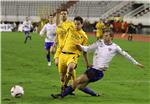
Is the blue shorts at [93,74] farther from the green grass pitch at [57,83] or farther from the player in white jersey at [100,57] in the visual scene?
the green grass pitch at [57,83]

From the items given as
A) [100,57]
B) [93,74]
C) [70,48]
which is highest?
[70,48]

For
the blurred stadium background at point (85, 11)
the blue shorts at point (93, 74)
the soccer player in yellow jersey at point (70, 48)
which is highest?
the soccer player in yellow jersey at point (70, 48)

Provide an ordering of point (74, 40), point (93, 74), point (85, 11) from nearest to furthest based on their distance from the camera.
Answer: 1. point (93, 74)
2. point (74, 40)
3. point (85, 11)

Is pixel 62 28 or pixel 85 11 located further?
pixel 85 11

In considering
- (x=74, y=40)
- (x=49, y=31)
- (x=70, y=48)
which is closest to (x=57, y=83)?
(x=70, y=48)

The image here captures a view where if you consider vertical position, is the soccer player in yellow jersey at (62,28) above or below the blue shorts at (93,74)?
above

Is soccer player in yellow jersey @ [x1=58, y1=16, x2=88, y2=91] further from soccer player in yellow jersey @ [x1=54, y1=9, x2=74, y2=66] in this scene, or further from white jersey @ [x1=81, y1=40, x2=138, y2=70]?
white jersey @ [x1=81, y1=40, x2=138, y2=70]

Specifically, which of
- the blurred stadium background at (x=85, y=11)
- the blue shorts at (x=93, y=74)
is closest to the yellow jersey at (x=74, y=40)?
the blue shorts at (x=93, y=74)

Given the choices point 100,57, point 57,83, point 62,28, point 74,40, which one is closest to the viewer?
point 100,57

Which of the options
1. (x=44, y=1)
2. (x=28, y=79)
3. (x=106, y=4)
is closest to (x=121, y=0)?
(x=106, y=4)

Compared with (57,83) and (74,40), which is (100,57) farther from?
(57,83)

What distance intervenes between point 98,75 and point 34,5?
58.8m

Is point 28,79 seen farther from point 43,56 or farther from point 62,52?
point 43,56

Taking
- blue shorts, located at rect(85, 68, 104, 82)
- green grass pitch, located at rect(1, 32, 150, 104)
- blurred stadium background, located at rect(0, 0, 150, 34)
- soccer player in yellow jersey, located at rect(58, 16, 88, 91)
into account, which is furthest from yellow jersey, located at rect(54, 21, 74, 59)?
blurred stadium background, located at rect(0, 0, 150, 34)
